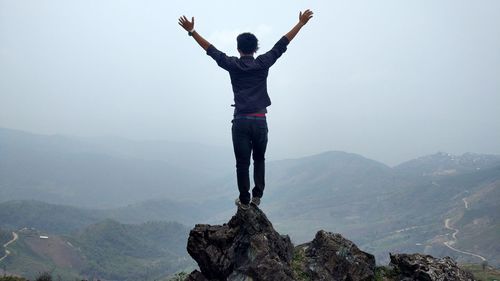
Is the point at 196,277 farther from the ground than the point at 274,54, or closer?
closer

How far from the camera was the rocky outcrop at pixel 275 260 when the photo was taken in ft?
45.7

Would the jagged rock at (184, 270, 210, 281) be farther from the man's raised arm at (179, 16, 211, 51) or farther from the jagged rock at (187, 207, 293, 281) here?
the man's raised arm at (179, 16, 211, 51)

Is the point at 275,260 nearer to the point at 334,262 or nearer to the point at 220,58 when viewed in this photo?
the point at 334,262

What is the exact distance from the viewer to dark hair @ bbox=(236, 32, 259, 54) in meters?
14.6

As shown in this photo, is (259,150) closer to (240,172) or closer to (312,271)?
(240,172)

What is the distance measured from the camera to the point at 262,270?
13.5m

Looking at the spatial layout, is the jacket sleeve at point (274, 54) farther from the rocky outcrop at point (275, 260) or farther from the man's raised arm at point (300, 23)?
the rocky outcrop at point (275, 260)

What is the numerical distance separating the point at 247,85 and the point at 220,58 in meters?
1.32

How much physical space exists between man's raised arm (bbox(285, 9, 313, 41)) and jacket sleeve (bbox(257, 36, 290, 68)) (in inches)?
9.2

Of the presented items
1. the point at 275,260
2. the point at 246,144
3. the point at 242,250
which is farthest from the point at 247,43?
the point at 275,260


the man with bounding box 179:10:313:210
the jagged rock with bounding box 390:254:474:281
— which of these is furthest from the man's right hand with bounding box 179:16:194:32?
the jagged rock with bounding box 390:254:474:281

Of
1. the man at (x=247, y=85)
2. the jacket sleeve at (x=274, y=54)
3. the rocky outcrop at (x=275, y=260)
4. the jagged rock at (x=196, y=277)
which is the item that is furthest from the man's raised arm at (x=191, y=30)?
the jagged rock at (x=196, y=277)

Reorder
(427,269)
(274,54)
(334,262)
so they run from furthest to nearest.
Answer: (334,262)
(427,269)
(274,54)

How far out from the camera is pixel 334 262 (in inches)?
614
